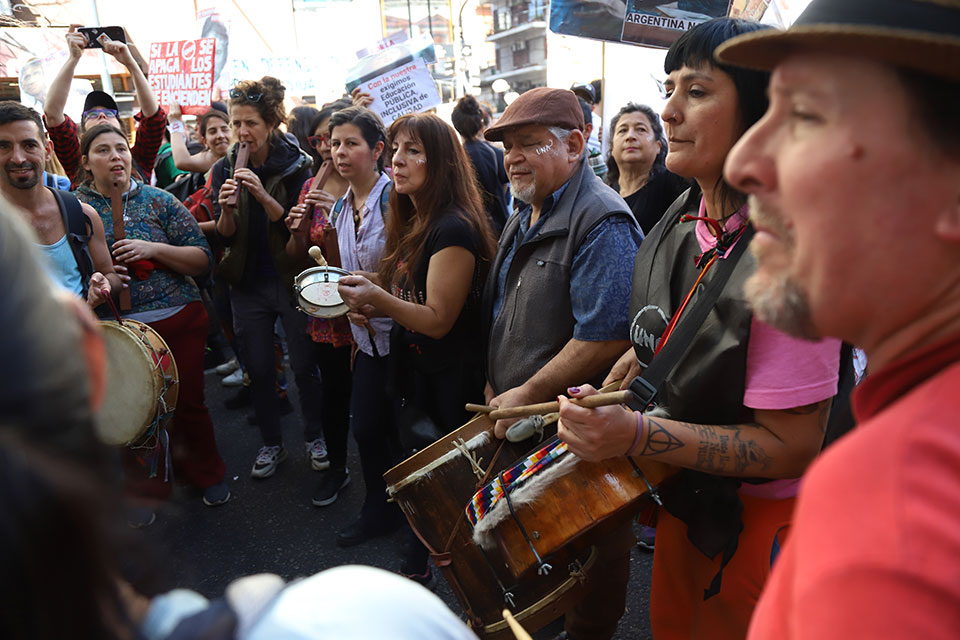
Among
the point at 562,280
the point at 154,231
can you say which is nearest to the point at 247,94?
the point at 154,231

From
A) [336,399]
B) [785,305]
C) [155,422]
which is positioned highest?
[785,305]

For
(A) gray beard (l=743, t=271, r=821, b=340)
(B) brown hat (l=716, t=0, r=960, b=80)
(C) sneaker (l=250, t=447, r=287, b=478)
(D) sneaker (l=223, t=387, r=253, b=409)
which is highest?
(B) brown hat (l=716, t=0, r=960, b=80)

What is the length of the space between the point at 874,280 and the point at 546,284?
1689 mm

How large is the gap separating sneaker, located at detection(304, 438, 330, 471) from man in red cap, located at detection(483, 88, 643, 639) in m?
1.93

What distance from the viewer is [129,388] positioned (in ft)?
9.57

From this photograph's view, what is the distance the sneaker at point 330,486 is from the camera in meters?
3.80

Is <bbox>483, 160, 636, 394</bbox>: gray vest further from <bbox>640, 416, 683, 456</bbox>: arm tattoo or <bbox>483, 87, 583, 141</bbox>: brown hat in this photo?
<bbox>640, 416, 683, 456</bbox>: arm tattoo

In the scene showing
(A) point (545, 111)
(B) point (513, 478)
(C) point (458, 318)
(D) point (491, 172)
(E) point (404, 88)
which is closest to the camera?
(B) point (513, 478)

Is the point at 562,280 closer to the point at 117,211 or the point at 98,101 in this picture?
the point at 117,211

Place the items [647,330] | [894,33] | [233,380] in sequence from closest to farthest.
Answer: [894,33]
[647,330]
[233,380]

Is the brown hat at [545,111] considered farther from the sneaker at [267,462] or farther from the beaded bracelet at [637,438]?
the sneaker at [267,462]

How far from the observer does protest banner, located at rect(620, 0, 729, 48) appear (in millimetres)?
3693

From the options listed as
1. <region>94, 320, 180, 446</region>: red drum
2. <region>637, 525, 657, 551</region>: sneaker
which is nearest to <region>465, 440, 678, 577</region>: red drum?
<region>637, 525, 657, 551</region>: sneaker

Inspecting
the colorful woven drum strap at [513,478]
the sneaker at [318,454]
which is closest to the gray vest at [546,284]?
the colorful woven drum strap at [513,478]
